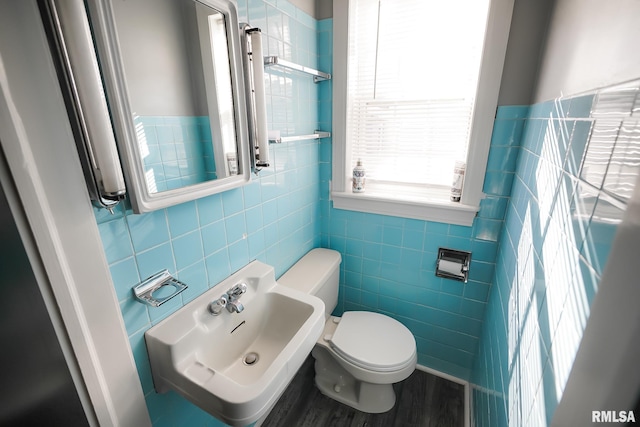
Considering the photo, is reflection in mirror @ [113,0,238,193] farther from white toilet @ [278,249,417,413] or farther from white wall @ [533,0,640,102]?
white wall @ [533,0,640,102]

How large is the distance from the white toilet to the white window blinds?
0.70 metres

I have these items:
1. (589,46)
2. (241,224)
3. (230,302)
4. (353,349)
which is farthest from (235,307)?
(589,46)

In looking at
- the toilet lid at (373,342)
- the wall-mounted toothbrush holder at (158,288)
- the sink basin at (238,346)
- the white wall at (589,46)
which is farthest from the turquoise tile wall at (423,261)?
the wall-mounted toothbrush holder at (158,288)

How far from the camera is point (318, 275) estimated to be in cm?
149

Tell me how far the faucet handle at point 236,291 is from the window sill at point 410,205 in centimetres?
83

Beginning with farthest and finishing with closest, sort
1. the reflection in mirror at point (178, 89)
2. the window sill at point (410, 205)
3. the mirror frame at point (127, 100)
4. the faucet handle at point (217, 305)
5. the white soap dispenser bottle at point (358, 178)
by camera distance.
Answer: the white soap dispenser bottle at point (358, 178) < the window sill at point (410, 205) < the faucet handle at point (217, 305) < the reflection in mirror at point (178, 89) < the mirror frame at point (127, 100)

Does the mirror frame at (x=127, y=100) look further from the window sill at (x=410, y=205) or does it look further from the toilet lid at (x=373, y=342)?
the toilet lid at (x=373, y=342)

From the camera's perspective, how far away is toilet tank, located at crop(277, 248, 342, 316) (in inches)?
55.7

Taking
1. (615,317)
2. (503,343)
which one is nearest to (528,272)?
(503,343)

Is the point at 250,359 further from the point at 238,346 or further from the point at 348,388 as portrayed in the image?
the point at 348,388

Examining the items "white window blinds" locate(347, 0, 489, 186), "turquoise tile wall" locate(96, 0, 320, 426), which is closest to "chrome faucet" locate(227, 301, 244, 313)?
"turquoise tile wall" locate(96, 0, 320, 426)

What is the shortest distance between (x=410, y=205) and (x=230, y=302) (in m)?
1.03

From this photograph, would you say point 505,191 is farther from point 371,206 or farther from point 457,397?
point 457,397

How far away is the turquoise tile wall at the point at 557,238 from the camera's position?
1.39 feet
